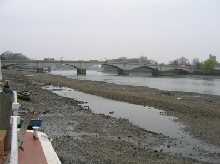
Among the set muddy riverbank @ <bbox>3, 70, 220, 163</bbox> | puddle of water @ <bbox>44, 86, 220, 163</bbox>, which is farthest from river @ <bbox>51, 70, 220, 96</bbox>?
muddy riverbank @ <bbox>3, 70, 220, 163</bbox>

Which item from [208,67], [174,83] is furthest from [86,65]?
[208,67]

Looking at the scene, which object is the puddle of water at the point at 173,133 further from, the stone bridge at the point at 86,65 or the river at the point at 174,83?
the stone bridge at the point at 86,65

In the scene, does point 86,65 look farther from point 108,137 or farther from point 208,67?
point 108,137

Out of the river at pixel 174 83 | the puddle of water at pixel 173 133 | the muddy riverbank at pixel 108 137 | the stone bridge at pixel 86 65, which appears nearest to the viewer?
the muddy riverbank at pixel 108 137

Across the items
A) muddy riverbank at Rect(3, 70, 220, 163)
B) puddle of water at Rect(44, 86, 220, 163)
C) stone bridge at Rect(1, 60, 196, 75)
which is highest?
stone bridge at Rect(1, 60, 196, 75)

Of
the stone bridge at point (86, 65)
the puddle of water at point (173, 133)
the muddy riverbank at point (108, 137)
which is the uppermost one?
the stone bridge at point (86, 65)

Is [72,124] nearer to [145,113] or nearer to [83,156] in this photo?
[83,156]

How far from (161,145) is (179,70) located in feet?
391

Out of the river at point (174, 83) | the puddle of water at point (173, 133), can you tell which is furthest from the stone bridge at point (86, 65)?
the puddle of water at point (173, 133)

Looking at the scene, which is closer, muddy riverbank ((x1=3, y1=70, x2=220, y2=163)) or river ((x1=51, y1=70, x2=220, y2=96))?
muddy riverbank ((x1=3, y1=70, x2=220, y2=163))

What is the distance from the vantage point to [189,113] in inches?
665

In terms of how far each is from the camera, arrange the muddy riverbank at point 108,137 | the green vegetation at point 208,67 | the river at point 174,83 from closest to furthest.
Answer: the muddy riverbank at point 108,137
the river at point 174,83
the green vegetation at point 208,67

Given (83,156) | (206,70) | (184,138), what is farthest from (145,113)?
(206,70)

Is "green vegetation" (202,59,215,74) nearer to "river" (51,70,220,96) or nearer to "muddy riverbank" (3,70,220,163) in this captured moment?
"river" (51,70,220,96)
